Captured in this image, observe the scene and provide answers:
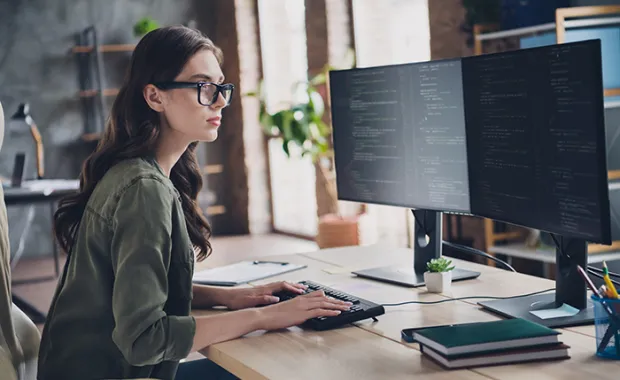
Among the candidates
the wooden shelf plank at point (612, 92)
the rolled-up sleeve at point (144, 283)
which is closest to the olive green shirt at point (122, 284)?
the rolled-up sleeve at point (144, 283)

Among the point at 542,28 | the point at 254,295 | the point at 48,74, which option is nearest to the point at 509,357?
the point at 254,295

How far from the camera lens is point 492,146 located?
176 cm

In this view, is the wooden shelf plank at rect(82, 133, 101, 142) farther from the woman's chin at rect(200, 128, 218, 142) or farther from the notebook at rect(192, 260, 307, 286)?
the woman's chin at rect(200, 128, 218, 142)

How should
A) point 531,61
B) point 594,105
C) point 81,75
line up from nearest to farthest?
point 594,105 → point 531,61 → point 81,75

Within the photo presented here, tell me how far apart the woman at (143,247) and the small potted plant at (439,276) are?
301 mm

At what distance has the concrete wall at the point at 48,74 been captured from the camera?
7281 mm

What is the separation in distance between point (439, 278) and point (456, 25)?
317 cm

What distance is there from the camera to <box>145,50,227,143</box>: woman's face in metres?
1.75

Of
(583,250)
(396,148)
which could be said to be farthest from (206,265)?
(583,250)

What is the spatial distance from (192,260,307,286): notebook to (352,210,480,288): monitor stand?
23 cm

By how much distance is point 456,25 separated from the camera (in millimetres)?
4840

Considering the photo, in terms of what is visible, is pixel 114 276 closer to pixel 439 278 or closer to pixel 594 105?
pixel 439 278

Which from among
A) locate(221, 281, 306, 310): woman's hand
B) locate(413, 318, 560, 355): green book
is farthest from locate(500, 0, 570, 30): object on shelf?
locate(413, 318, 560, 355): green book

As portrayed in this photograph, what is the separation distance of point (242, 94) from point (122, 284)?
6233 millimetres
